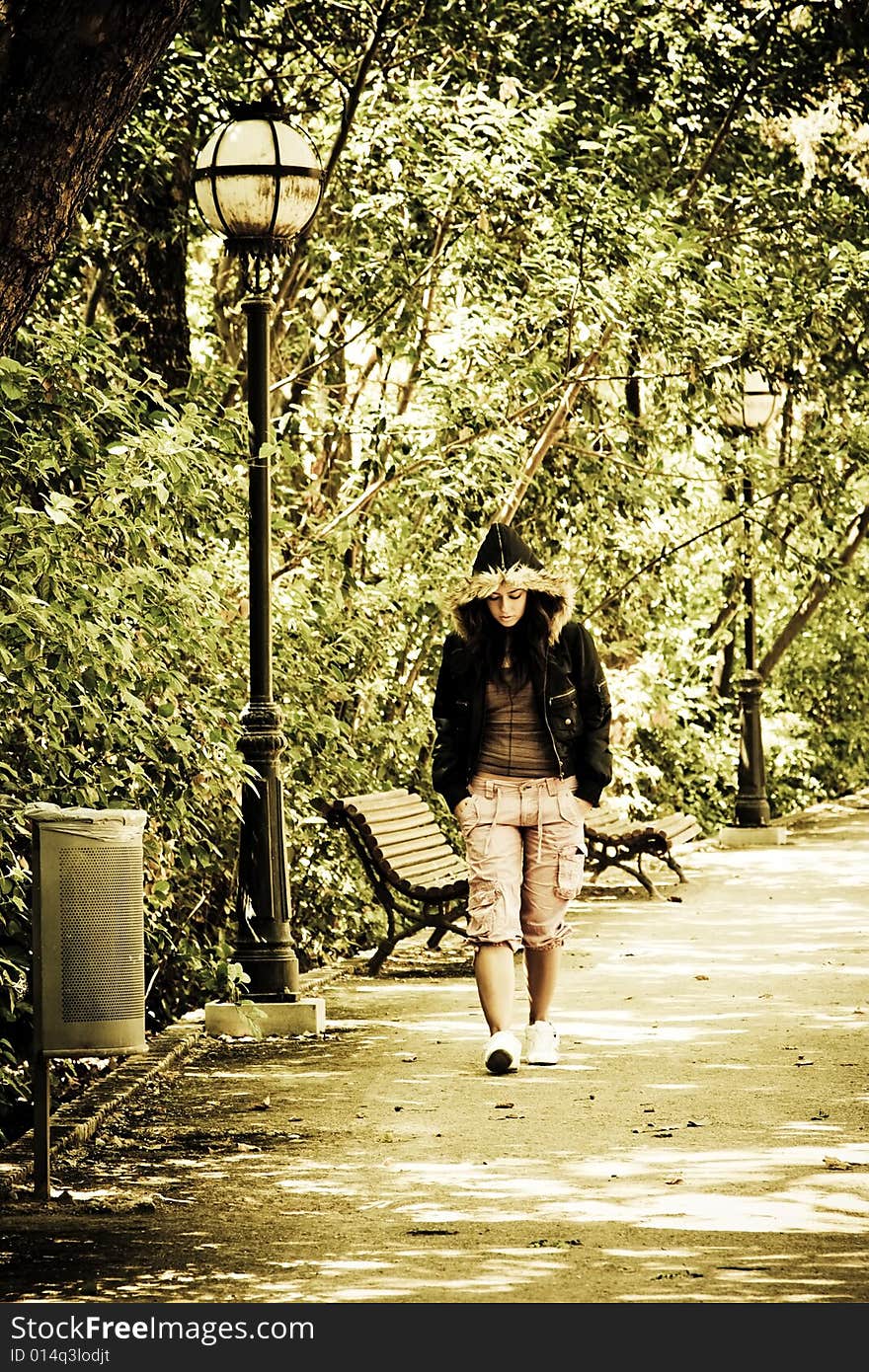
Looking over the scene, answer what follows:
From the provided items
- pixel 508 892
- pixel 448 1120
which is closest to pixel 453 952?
pixel 508 892

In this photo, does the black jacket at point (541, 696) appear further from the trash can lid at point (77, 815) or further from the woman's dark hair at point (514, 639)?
the trash can lid at point (77, 815)

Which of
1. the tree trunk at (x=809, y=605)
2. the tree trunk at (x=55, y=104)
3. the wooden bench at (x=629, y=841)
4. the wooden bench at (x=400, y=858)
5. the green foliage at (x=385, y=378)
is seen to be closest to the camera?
the tree trunk at (x=55, y=104)

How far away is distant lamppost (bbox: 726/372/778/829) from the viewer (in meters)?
20.7

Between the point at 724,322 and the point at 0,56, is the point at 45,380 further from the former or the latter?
the point at 724,322

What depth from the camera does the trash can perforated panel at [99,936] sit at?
6438mm

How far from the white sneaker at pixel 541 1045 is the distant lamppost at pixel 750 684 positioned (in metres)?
12.3

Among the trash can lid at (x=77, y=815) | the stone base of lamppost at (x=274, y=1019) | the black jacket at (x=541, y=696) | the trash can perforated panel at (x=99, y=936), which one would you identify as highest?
the black jacket at (x=541, y=696)

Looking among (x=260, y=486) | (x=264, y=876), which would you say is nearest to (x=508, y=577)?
(x=260, y=486)

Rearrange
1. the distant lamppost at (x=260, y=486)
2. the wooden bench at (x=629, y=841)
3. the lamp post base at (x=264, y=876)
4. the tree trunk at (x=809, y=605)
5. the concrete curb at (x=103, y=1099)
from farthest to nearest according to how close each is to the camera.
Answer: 1. the tree trunk at (x=809, y=605)
2. the wooden bench at (x=629, y=841)
3. the distant lamppost at (x=260, y=486)
4. the lamp post base at (x=264, y=876)
5. the concrete curb at (x=103, y=1099)

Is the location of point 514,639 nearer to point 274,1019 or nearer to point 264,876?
point 264,876

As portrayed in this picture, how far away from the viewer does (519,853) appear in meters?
8.40

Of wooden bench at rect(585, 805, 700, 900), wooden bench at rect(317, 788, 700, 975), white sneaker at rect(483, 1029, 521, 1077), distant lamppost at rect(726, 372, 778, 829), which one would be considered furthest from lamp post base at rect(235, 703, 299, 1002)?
distant lamppost at rect(726, 372, 778, 829)

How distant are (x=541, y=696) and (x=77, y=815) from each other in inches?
93.2

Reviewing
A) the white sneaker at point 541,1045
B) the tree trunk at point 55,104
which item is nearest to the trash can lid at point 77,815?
the tree trunk at point 55,104
